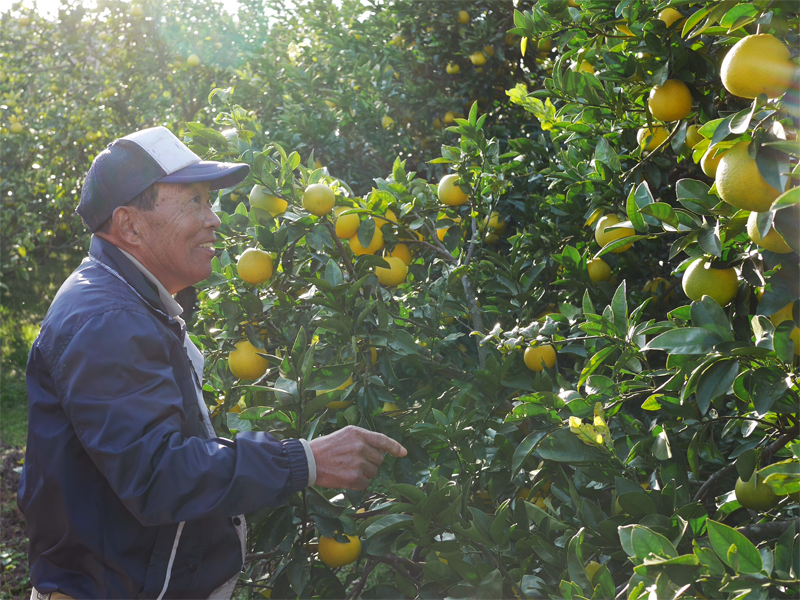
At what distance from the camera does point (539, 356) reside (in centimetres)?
185

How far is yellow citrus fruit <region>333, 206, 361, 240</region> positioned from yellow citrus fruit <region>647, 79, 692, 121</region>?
0.81 metres

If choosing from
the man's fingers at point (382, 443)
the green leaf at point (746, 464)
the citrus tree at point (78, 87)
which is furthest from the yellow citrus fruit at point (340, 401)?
the citrus tree at point (78, 87)

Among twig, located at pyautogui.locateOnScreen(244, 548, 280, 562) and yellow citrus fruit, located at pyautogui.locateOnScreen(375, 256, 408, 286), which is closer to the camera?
twig, located at pyautogui.locateOnScreen(244, 548, 280, 562)

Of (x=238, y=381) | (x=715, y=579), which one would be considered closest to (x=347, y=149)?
(x=238, y=381)

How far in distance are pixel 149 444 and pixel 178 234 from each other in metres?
0.60

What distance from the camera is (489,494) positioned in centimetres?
171

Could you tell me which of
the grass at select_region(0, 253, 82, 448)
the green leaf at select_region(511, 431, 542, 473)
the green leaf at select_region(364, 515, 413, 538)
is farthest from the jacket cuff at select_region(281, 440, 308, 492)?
the grass at select_region(0, 253, 82, 448)

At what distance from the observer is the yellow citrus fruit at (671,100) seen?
1594 mm

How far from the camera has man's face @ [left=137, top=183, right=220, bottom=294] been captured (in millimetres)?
1610

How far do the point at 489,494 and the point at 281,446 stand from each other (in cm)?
63

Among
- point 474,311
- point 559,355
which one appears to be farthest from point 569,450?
point 559,355

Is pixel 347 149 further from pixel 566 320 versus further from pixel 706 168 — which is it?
pixel 706 168

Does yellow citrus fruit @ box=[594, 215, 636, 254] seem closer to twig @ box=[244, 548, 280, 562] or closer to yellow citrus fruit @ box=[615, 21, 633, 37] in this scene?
yellow citrus fruit @ box=[615, 21, 633, 37]

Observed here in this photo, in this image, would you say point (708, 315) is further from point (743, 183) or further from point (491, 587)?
point (491, 587)
